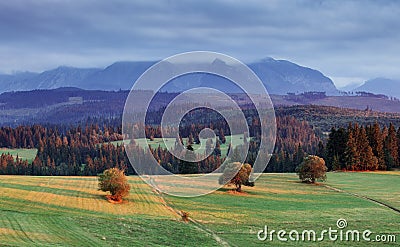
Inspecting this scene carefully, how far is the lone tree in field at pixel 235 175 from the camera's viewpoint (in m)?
68.3

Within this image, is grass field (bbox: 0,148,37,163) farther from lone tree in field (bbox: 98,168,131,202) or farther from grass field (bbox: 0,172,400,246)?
lone tree in field (bbox: 98,168,131,202)

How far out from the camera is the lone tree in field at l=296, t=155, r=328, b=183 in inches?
3180

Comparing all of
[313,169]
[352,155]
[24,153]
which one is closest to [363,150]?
[352,155]

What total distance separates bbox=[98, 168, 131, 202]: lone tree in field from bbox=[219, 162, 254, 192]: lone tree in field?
16.5 m

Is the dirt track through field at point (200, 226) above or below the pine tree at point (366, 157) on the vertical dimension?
below

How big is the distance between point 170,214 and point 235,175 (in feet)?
60.3

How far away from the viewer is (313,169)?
81.1 metres

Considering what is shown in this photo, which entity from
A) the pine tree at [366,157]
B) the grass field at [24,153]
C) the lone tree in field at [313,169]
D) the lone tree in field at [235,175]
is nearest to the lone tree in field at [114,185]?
the lone tree in field at [235,175]

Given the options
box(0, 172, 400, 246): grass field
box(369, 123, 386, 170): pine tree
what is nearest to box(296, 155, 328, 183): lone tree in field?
box(0, 172, 400, 246): grass field

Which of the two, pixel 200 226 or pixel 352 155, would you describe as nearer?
pixel 200 226

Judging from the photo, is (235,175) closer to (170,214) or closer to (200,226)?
(170,214)

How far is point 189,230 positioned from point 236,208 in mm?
14033

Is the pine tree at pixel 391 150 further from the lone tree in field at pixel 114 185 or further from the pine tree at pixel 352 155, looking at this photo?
the lone tree in field at pixel 114 185

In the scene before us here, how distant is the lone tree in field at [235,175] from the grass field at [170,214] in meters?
1.71
